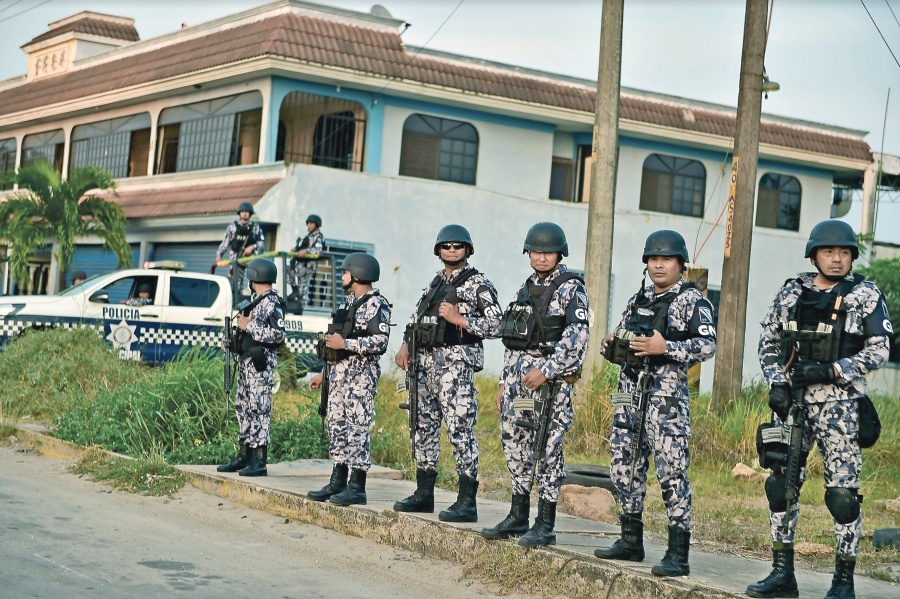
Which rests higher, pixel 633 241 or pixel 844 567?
pixel 633 241

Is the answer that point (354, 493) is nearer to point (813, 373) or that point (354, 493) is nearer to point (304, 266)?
point (813, 373)

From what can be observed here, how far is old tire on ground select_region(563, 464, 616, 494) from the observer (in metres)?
9.71

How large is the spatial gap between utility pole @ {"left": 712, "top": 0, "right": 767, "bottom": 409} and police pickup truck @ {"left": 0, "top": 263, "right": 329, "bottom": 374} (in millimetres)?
5475

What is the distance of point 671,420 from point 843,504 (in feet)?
3.23

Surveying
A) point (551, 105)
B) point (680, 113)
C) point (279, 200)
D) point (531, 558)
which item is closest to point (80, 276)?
point (279, 200)

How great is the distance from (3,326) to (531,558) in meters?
10.8

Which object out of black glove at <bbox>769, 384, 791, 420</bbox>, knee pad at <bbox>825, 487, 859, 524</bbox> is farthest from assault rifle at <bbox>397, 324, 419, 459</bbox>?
knee pad at <bbox>825, 487, 859, 524</bbox>

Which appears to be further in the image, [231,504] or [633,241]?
[633,241]

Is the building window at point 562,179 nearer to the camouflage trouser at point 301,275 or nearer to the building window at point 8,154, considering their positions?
the camouflage trouser at point 301,275

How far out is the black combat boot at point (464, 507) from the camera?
758 centimetres

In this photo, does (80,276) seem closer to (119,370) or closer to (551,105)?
(119,370)

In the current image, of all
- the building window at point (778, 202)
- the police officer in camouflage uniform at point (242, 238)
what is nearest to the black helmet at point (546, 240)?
the police officer in camouflage uniform at point (242, 238)

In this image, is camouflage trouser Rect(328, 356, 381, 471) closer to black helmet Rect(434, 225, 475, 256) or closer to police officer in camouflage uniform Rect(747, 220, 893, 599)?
black helmet Rect(434, 225, 475, 256)

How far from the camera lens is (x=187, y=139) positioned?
23.7 metres
